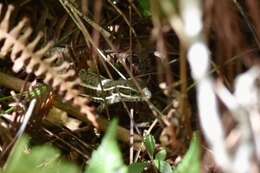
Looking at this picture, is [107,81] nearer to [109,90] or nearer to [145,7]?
[109,90]

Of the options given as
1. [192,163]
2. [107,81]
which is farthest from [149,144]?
[192,163]

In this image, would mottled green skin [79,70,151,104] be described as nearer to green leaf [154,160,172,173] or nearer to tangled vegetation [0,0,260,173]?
tangled vegetation [0,0,260,173]

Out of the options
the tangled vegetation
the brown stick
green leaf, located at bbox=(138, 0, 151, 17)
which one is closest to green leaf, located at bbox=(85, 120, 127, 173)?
the tangled vegetation

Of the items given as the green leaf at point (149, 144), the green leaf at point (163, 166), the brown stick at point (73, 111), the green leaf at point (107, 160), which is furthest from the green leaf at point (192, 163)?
the brown stick at point (73, 111)

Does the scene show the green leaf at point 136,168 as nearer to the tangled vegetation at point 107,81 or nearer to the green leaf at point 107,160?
the tangled vegetation at point 107,81

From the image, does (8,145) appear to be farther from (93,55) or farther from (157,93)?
(157,93)

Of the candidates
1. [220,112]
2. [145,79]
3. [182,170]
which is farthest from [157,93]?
[182,170]
